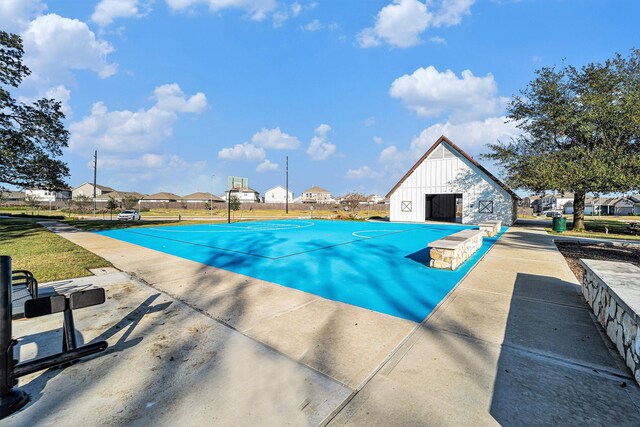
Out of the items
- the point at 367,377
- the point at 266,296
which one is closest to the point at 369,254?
the point at 266,296

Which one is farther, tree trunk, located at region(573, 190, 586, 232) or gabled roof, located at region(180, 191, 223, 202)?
gabled roof, located at region(180, 191, 223, 202)

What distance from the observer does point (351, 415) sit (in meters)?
2.38

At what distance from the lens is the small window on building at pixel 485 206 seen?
24797mm

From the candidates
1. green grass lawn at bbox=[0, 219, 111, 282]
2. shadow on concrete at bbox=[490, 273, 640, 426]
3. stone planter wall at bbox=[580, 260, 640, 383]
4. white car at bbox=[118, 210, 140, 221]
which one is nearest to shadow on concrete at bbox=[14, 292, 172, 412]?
green grass lawn at bbox=[0, 219, 111, 282]

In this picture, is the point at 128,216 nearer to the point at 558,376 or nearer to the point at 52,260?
the point at 52,260

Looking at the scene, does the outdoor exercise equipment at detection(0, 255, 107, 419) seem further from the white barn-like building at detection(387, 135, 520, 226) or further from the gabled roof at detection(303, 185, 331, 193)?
the gabled roof at detection(303, 185, 331, 193)

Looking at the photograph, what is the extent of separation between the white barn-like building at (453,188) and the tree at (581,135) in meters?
2.78

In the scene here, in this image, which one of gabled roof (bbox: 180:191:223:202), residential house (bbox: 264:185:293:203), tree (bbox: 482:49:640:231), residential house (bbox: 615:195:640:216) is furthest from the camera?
residential house (bbox: 264:185:293:203)

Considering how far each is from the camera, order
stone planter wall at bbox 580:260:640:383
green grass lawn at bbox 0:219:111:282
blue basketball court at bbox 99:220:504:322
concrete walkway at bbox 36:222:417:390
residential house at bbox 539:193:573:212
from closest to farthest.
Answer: stone planter wall at bbox 580:260:640:383
concrete walkway at bbox 36:222:417:390
blue basketball court at bbox 99:220:504:322
green grass lawn at bbox 0:219:111:282
residential house at bbox 539:193:573:212

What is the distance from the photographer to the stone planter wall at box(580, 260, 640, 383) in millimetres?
3022

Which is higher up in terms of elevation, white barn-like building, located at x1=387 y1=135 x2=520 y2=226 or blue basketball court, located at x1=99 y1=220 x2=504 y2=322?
white barn-like building, located at x1=387 y1=135 x2=520 y2=226

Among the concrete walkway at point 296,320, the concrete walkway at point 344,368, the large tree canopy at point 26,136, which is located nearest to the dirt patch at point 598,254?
the concrete walkway at point 344,368

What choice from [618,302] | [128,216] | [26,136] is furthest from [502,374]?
[128,216]

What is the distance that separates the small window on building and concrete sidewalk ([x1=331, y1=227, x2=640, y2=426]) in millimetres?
22082
